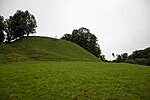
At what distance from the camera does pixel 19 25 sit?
3004 inches

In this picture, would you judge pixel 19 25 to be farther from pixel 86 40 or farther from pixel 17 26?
pixel 86 40

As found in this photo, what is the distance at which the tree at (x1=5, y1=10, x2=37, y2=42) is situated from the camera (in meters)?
76.4

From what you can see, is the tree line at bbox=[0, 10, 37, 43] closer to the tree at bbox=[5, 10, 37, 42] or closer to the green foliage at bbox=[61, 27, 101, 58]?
the tree at bbox=[5, 10, 37, 42]

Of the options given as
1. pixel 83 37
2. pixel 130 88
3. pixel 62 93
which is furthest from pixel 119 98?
pixel 83 37

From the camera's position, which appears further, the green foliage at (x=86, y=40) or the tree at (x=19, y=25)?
the green foliage at (x=86, y=40)

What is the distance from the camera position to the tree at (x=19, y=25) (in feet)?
251

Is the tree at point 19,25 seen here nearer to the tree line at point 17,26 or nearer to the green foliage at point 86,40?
the tree line at point 17,26

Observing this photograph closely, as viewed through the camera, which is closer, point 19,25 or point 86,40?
point 19,25

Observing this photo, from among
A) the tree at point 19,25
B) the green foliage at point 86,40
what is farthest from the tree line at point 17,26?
the green foliage at point 86,40

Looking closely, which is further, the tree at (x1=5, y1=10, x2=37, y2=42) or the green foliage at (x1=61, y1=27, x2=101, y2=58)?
the green foliage at (x1=61, y1=27, x2=101, y2=58)

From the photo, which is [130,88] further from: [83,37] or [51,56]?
[83,37]

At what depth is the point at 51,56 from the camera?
169ft

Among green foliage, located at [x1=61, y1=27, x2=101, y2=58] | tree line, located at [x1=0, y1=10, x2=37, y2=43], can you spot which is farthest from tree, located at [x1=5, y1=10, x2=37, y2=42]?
green foliage, located at [x1=61, y1=27, x2=101, y2=58]

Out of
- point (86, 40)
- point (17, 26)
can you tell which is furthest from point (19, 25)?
point (86, 40)
